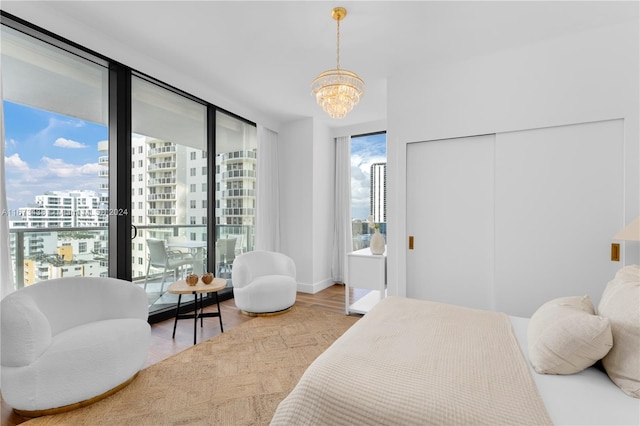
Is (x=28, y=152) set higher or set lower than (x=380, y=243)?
higher

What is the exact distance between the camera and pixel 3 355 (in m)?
1.68

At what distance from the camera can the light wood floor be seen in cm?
246

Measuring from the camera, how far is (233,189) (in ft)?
14.7

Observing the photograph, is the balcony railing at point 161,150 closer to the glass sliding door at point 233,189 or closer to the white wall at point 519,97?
the glass sliding door at point 233,189

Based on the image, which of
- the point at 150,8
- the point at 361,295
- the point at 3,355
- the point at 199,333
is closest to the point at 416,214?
the point at 361,295

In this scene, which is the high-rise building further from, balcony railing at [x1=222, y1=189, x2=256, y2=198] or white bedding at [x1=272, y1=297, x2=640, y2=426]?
white bedding at [x1=272, y1=297, x2=640, y2=426]

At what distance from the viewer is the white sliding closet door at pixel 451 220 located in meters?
2.98

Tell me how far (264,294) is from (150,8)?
2.87 meters

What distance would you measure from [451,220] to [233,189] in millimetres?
3001

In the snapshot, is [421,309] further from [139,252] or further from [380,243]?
[139,252]

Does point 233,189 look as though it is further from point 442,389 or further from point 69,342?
point 442,389

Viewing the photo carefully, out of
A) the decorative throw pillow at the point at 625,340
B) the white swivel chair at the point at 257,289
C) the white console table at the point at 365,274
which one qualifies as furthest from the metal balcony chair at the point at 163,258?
the decorative throw pillow at the point at 625,340

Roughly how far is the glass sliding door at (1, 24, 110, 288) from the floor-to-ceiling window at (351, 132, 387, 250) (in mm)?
3734

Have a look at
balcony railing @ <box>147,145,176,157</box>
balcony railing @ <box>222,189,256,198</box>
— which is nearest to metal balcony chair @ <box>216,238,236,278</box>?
balcony railing @ <box>222,189,256,198</box>
